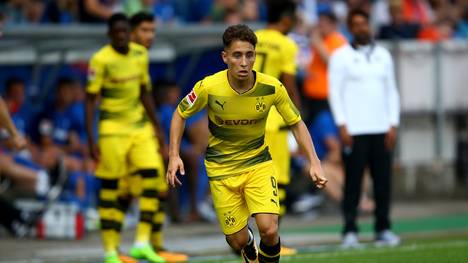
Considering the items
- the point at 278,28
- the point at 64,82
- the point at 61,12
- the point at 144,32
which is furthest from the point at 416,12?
the point at 144,32

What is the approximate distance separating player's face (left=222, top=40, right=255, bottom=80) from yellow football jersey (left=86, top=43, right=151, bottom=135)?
3.38m

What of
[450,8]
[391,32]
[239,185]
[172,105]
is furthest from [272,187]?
[450,8]

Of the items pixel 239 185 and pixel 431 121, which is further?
pixel 431 121

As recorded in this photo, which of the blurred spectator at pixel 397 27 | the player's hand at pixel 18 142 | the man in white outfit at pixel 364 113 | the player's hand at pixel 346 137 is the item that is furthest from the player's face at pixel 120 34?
the blurred spectator at pixel 397 27

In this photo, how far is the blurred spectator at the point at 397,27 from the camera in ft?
68.0

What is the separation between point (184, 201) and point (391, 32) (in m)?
4.52

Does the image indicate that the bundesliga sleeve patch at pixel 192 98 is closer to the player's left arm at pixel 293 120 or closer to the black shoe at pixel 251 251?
the player's left arm at pixel 293 120

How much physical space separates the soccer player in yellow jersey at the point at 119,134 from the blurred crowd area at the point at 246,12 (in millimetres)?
3395

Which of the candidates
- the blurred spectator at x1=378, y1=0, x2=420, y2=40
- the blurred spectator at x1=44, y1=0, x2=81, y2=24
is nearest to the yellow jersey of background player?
the blurred spectator at x1=44, y1=0, x2=81, y2=24

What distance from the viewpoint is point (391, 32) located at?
2073 cm

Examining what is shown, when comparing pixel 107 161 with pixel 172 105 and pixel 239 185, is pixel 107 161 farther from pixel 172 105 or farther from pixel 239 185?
pixel 172 105

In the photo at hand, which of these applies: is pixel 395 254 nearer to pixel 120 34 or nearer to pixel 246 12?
pixel 120 34

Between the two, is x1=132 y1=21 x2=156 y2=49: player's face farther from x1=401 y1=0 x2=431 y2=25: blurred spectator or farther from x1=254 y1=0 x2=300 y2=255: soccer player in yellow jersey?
x1=401 y1=0 x2=431 y2=25: blurred spectator

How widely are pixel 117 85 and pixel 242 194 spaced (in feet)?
10.7
